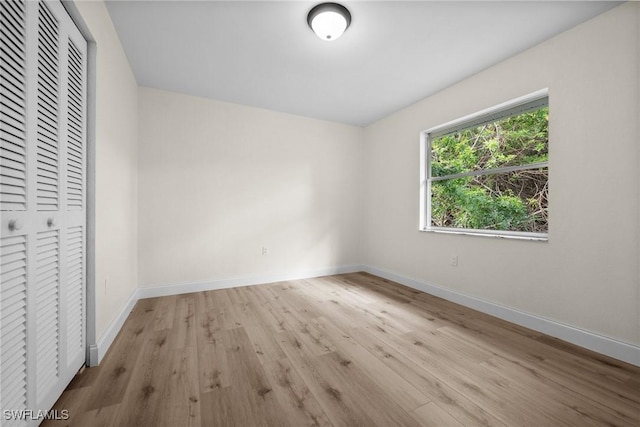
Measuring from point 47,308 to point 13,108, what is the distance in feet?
3.03

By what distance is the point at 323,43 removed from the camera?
88.0 inches

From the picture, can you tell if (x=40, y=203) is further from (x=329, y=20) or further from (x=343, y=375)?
(x=329, y=20)

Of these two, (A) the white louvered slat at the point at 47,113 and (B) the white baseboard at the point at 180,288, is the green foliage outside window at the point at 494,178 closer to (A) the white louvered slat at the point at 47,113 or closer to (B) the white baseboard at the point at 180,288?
(B) the white baseboard at the point at 180,288

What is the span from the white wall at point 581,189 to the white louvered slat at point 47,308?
3.32 meters

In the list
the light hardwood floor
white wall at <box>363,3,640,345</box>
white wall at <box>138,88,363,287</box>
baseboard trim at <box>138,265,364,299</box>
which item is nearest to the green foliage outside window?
white wall at <box>363,3,640,345</box>

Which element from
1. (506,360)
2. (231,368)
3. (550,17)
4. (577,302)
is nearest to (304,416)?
(231,368)

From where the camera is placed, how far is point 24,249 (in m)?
1.09

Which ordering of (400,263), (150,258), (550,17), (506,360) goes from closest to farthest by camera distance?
(506,360)
(550,17)
(150,258)
(400,263)

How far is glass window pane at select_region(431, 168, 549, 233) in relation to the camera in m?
2.40

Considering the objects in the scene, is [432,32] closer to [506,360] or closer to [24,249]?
[506,360]

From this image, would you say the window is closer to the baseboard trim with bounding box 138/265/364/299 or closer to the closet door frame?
the baseboard trim with bounding box 138/265/364/299

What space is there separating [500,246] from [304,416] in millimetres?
2334

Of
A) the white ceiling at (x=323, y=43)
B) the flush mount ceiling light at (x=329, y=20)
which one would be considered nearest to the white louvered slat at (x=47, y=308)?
the white ceiling at (x=323, y=43)

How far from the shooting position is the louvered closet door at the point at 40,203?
3.27ft
